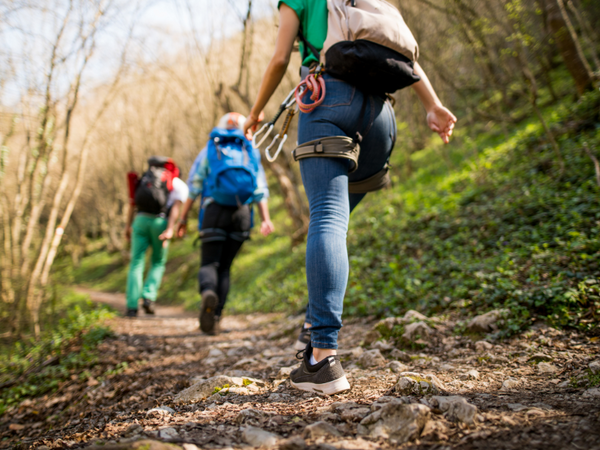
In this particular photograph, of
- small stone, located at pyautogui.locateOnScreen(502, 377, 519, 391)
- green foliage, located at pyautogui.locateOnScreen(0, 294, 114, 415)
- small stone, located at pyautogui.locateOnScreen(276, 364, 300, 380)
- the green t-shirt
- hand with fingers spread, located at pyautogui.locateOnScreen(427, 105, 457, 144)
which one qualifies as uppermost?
the green t-shirt

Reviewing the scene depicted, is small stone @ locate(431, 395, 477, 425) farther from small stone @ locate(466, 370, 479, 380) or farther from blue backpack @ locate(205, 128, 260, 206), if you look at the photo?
blue backpack @ locate(205, 128, 260, 206)

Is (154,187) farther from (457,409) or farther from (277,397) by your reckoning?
(457,409)

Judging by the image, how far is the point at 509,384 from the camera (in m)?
1.66

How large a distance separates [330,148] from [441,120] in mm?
844

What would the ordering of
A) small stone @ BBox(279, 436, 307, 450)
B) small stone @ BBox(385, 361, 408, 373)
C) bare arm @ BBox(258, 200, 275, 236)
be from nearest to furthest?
1. small stone @ BBox(279, 436, 307, 450)
2. small stone @ BBox(385, 361, 408, 373)
3. bare arm @ BBox(258, 200, 275, 236)

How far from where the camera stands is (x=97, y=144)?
1596 cm

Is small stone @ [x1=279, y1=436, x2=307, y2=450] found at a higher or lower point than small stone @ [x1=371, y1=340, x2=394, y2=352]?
higher

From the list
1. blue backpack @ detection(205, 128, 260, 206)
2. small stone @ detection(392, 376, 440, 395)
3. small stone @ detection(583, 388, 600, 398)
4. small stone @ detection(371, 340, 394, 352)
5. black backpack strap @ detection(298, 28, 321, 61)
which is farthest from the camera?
blue backpack @ detection(205, 128, 260, 206)

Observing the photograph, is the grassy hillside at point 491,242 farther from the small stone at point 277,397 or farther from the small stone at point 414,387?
the small stone at point 277,397

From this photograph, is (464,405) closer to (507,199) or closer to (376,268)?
(376,268)

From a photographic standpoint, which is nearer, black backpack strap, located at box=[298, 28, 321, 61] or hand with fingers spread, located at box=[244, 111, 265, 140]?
black backpack strap, located at box=[298, 28, 321, 61]

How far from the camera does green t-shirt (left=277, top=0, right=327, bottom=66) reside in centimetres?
179

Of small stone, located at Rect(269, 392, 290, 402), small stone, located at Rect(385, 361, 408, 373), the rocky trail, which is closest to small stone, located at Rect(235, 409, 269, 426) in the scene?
the rocky trail

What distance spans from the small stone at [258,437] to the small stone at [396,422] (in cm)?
30
